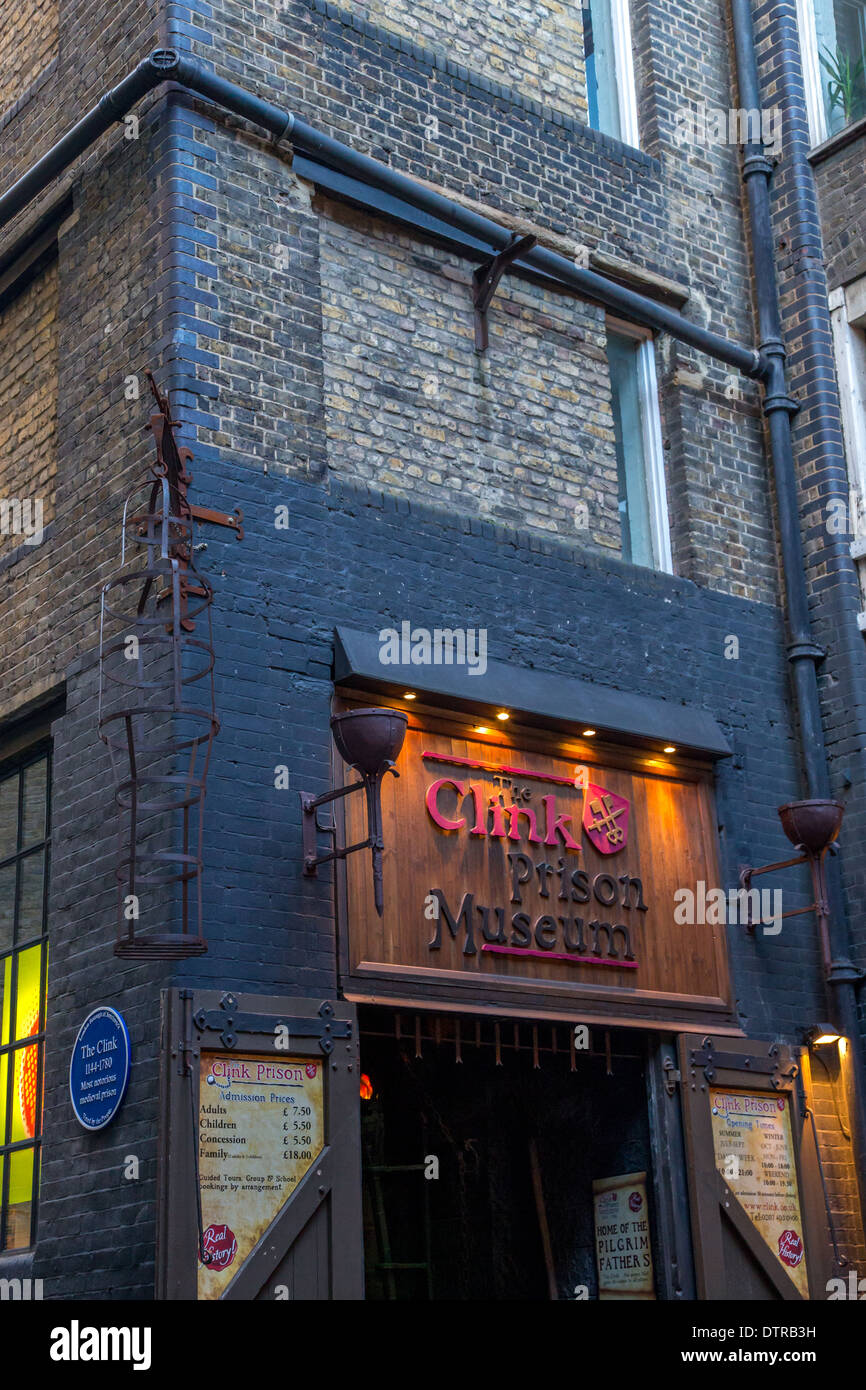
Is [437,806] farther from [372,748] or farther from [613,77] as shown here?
[613,77]

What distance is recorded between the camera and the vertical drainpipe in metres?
10.0

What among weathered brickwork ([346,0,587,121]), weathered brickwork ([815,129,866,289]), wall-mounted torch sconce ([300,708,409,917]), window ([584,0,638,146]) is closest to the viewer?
wall-mounted torch sconce ([300,708,409,917])

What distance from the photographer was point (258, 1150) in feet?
24.5

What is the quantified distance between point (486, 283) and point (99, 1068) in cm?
504

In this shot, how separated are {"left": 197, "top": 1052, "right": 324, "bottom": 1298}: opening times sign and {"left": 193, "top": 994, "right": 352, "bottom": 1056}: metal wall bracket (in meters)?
0.10

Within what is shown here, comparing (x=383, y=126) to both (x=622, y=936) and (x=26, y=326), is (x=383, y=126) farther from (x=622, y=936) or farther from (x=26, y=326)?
Answer: (x=622, y=936)

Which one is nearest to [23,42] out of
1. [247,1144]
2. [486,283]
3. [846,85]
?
[486,283]

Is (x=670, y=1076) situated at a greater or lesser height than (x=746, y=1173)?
greater

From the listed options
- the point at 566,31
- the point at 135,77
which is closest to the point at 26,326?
the point at 135,77

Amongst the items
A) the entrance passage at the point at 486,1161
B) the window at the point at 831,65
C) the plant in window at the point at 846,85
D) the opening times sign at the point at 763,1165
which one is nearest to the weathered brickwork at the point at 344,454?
the opening times sign at the point at 763,1165

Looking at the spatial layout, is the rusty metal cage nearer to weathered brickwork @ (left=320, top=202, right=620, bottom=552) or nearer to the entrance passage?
weathered brickwork @ (left=320, top=202, right=620, bottom=552)

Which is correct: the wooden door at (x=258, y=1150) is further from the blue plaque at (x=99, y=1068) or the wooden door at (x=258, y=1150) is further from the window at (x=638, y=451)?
the window at (x=638, y=451)

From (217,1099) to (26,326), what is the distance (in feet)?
16.6

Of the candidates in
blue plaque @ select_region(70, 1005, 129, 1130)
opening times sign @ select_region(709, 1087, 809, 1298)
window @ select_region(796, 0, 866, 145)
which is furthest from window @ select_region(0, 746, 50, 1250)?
window @ select_region(796, 0, 866, 145)
